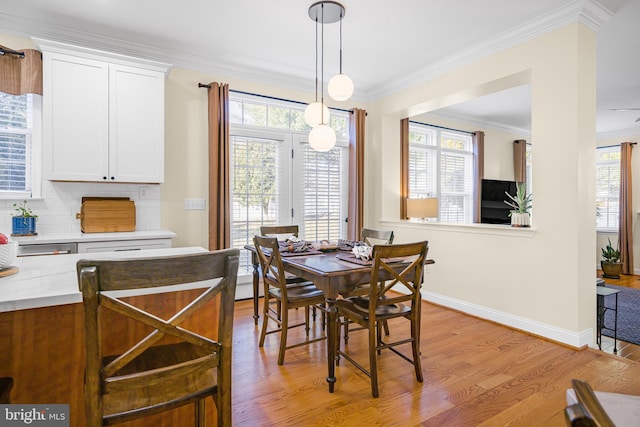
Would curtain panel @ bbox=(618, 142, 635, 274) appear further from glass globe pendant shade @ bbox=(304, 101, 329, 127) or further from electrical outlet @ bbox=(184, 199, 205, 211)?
electrical outlet @ bbox=(184, 199, 205, 211)

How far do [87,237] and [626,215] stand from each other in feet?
28.5

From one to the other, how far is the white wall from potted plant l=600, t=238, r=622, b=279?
4.38 metres

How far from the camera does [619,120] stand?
6.27 metres

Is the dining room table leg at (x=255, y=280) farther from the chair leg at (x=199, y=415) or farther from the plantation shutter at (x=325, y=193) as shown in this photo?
the chair leg at (x=199, y=415)

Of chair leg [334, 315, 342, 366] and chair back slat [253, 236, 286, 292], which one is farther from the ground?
chair back slat [253, 236, 286, 292]

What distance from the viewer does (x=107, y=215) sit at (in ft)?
11.2

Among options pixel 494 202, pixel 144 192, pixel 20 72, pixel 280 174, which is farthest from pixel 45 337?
pixel 494 202

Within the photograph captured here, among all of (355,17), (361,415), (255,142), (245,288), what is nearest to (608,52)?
(355,17)

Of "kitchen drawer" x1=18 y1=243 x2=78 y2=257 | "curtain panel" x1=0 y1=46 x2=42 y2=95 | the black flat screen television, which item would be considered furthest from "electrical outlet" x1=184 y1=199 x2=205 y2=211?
the black flat screen television

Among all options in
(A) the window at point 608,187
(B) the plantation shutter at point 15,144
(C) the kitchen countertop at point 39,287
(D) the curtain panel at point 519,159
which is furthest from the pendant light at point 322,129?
(A) the window at point 608,187

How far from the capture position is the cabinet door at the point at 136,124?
3299mm

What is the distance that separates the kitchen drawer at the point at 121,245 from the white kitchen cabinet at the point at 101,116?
0.62 metres

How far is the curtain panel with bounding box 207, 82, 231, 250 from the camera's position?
3881 millimetres

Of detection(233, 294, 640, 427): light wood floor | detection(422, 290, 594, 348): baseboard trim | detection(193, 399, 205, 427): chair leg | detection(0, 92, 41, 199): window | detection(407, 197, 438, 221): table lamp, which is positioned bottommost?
detection(233, 294, 640, 427): light wood floor
